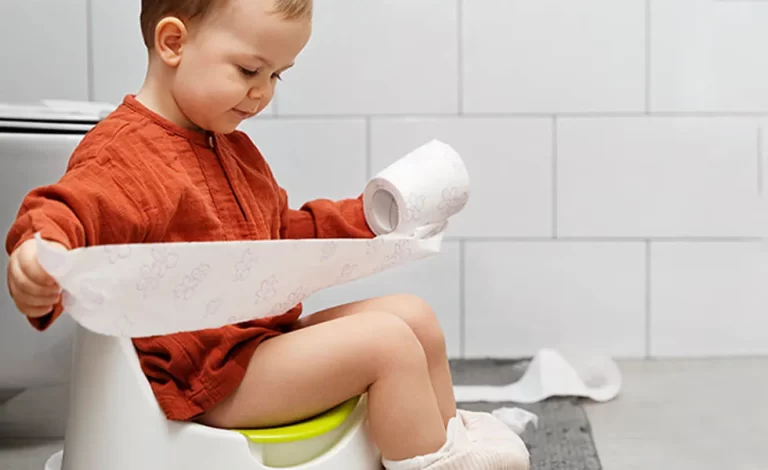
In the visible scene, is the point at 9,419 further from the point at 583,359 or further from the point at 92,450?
the point at 583,359

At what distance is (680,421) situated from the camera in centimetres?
132

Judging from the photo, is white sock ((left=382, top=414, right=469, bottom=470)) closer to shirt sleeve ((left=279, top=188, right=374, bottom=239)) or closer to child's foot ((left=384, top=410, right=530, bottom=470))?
child's foot ((left=384, top=410, right=530, bottom=470))

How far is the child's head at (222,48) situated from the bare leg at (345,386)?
0.78 feet

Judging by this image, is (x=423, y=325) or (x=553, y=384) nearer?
(x=423, y=325)

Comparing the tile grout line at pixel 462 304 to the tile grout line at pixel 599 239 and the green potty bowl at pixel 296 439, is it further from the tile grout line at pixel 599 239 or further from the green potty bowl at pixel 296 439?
the green potty bowl at pixel 296 439

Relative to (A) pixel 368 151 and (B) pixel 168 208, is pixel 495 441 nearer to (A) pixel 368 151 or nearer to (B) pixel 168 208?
(B) pixel 168 208

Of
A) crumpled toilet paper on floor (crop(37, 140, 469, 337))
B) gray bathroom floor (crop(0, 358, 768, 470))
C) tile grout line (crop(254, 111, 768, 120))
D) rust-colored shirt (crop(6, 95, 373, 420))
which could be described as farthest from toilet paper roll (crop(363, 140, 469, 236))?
tile grout line (crop(254, 111, 768, 120))

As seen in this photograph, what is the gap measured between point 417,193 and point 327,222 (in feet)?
0.41

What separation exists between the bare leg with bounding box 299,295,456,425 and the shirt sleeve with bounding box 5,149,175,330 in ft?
0.86

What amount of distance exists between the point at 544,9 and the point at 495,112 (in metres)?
0.20

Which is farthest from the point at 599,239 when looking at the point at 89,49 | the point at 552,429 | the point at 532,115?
the point at 89,49

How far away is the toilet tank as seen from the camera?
118cm

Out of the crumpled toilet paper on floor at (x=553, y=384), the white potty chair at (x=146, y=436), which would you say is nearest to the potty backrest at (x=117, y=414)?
the white potty chair at (x=146, y=436)

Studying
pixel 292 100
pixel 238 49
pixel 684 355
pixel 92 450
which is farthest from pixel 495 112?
pixel 92 450
